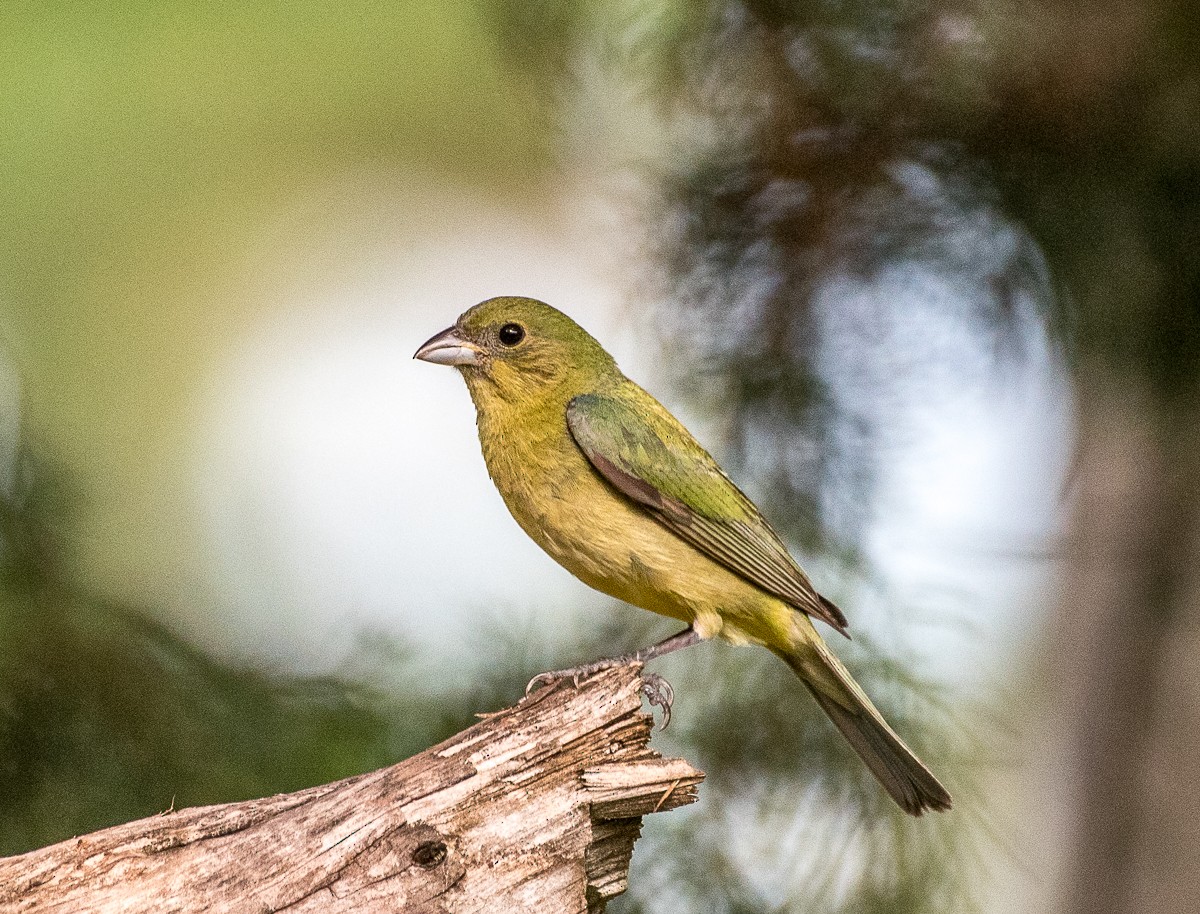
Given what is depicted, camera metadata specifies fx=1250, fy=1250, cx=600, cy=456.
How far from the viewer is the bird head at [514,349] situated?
4.58 m

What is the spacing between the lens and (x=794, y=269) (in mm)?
4543

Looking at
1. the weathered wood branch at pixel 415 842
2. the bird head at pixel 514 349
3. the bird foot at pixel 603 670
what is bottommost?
the weathered wood branch at pixel 415 842

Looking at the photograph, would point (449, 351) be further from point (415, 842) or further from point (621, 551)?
point (415, 842)

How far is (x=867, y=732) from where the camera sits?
4.27m

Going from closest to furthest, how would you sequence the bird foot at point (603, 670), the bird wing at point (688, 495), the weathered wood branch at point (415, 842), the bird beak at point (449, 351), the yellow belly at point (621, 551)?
the weathered wood branch at point (415, 842) → the bird foot at point (603, 670) → the yellow belly at point (621, 551) → the bird wing at point (688, 495) → the bird beak at point (449, 351)

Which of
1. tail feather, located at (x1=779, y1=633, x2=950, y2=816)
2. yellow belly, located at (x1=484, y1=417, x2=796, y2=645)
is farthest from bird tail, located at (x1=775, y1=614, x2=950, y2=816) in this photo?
yellow belly, located at (x1=484, y1=417, x2=796, y2=645)

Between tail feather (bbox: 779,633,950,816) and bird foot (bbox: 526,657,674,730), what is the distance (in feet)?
1.55

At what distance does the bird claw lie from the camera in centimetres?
416

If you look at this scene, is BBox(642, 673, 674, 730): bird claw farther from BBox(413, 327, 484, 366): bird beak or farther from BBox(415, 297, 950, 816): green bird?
BBox(413, 327, 484, 366): bird beak

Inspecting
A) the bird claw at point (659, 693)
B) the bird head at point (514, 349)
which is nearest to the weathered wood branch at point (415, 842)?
the bird claw at point (659, 693)

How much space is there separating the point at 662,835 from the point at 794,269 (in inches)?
81.0

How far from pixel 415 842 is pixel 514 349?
2.14 meters

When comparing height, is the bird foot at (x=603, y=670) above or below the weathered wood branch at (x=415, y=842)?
above

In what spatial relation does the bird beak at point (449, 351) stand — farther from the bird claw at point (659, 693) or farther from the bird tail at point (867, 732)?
the bird tail at point (867, 732)
